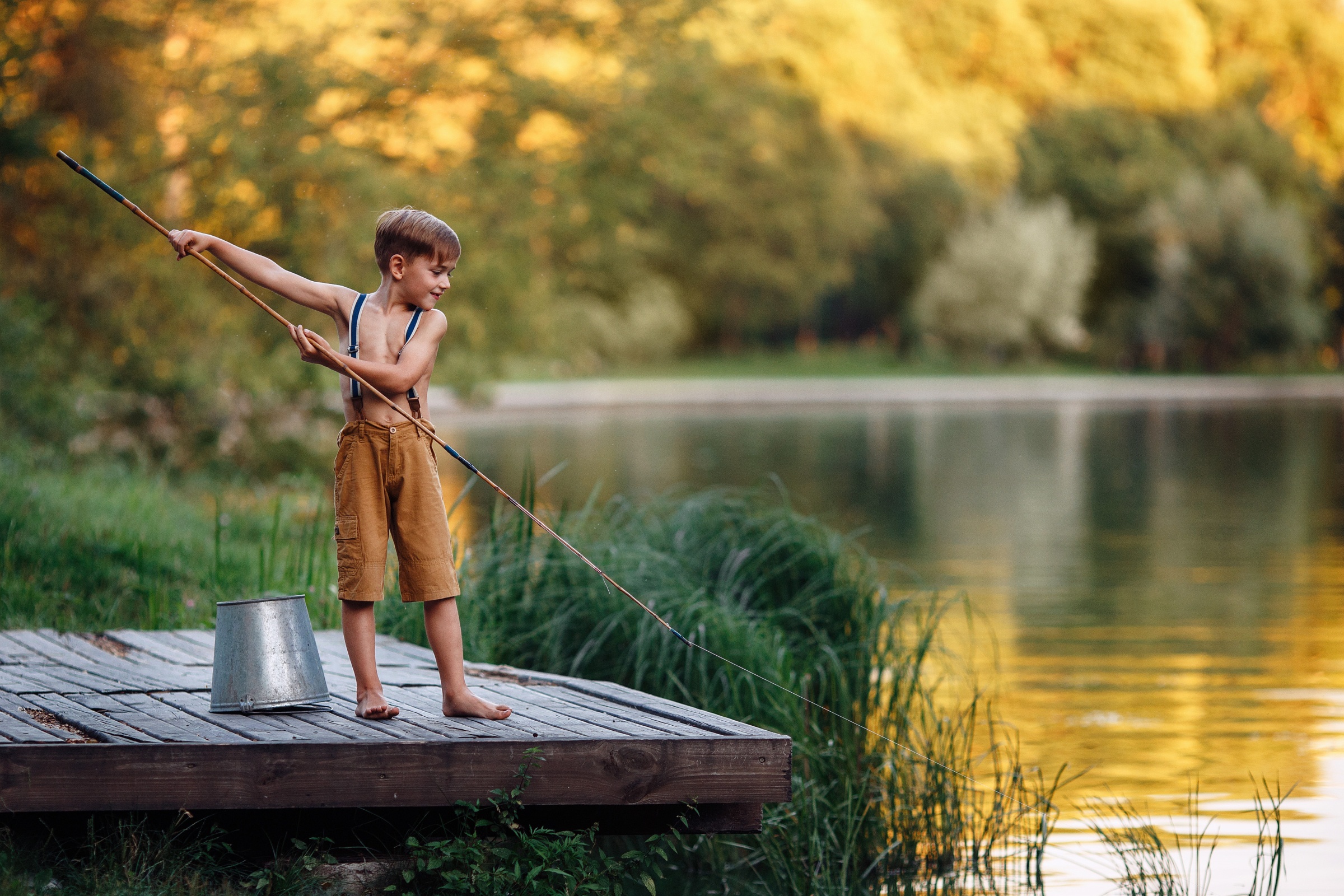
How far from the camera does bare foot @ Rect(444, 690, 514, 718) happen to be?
4.87 metres

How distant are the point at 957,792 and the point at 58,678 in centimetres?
342

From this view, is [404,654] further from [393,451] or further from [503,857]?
[503,857]

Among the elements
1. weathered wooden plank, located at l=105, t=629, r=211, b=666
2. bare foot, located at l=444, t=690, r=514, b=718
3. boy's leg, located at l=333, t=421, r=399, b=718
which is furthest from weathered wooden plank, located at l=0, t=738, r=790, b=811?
weathered wooden plank, located at l=105, t=629, r=211, b=666

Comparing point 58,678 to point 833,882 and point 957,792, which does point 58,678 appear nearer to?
point 833,882

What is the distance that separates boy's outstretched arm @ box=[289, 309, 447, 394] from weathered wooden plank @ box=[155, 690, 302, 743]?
1.00 m

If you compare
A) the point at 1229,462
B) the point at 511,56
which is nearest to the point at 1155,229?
the point at 1229,462

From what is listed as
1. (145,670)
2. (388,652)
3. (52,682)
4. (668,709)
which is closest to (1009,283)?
(388,652)

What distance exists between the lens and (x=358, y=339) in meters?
4.76

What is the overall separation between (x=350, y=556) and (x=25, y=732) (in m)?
0.99

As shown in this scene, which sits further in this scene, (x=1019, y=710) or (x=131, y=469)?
(x=131, y=469)

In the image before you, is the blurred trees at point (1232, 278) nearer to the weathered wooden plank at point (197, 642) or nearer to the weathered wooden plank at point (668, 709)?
the weathered wooden plank at point (197, 642)

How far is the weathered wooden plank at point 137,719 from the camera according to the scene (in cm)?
450

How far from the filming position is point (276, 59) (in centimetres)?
1795

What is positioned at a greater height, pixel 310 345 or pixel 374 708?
pixel 310 345
